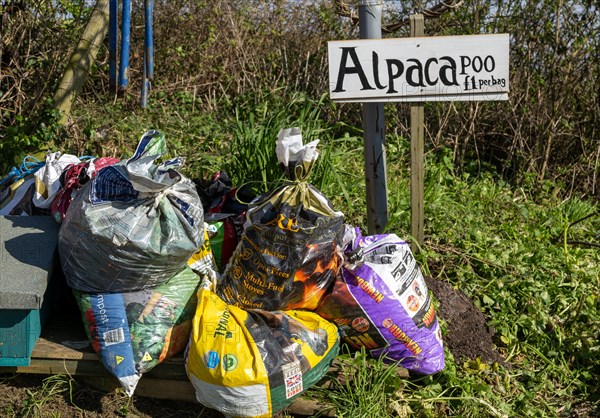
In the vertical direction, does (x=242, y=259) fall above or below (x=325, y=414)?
above

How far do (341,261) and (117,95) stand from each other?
9.53ft

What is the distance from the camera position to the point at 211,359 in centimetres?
280

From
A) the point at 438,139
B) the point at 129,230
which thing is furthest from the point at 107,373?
the point at 438,139

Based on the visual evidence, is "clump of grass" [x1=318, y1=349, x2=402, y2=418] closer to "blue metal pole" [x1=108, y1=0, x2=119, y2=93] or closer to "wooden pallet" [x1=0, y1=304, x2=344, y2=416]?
"wooden pallet" [x1=0, y1=304, x2=344, y2=416]

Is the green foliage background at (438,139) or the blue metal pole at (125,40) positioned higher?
the blue metal pole at (125,40)

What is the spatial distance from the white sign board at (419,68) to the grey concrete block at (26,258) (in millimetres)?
1488

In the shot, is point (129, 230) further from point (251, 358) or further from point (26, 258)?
point (251, 358)

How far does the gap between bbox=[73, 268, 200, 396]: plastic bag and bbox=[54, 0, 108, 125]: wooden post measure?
2195 mm

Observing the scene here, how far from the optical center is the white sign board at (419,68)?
11.2 feet

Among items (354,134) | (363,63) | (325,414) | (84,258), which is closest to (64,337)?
(84,258)

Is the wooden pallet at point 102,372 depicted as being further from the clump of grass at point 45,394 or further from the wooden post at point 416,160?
the wooden post at point 416,160

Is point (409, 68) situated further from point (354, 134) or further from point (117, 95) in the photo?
point (117, 95)

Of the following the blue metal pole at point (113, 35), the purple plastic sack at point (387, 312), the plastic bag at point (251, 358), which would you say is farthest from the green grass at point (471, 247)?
the blue metal pole at point (113, 35)

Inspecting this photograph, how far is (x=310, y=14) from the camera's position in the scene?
20.9ft
